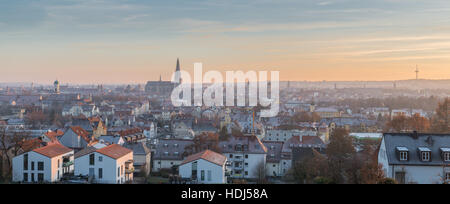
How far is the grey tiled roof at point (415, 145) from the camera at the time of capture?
876cm

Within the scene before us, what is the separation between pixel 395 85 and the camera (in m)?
116

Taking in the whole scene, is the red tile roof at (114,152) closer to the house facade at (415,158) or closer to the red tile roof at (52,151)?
the red tile roof at (52,151)

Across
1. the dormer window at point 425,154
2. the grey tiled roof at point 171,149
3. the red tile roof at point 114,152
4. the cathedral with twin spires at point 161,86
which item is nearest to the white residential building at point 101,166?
the red tile roof at point 114,152

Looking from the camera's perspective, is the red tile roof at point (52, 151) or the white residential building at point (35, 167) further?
the red tile roof at point (52, 151)

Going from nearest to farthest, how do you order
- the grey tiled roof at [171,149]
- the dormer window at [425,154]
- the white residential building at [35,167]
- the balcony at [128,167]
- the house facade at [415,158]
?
1. the house facade at [415,158]
2. the dormer window at [425,154]
3. the white residential building at [35,167]
4. the balcony at [128,167]
5. the grey tiled roof at [171,149]

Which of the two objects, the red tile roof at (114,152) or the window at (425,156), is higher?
the window at (425,156)

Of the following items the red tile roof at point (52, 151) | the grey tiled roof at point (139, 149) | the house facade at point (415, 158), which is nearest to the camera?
the house facade at point (415, 158)

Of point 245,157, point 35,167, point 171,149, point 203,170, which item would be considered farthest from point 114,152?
point 245,157

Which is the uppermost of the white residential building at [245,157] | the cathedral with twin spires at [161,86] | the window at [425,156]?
the cathedral with twin spires at [161,86]

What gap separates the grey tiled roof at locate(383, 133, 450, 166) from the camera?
8.76 meters

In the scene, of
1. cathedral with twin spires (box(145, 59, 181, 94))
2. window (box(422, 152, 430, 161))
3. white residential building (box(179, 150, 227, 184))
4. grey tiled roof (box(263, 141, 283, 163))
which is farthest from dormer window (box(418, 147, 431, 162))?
cathedral with twin spires (box(145, 59, 181, 94))

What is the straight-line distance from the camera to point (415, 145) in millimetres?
9047
